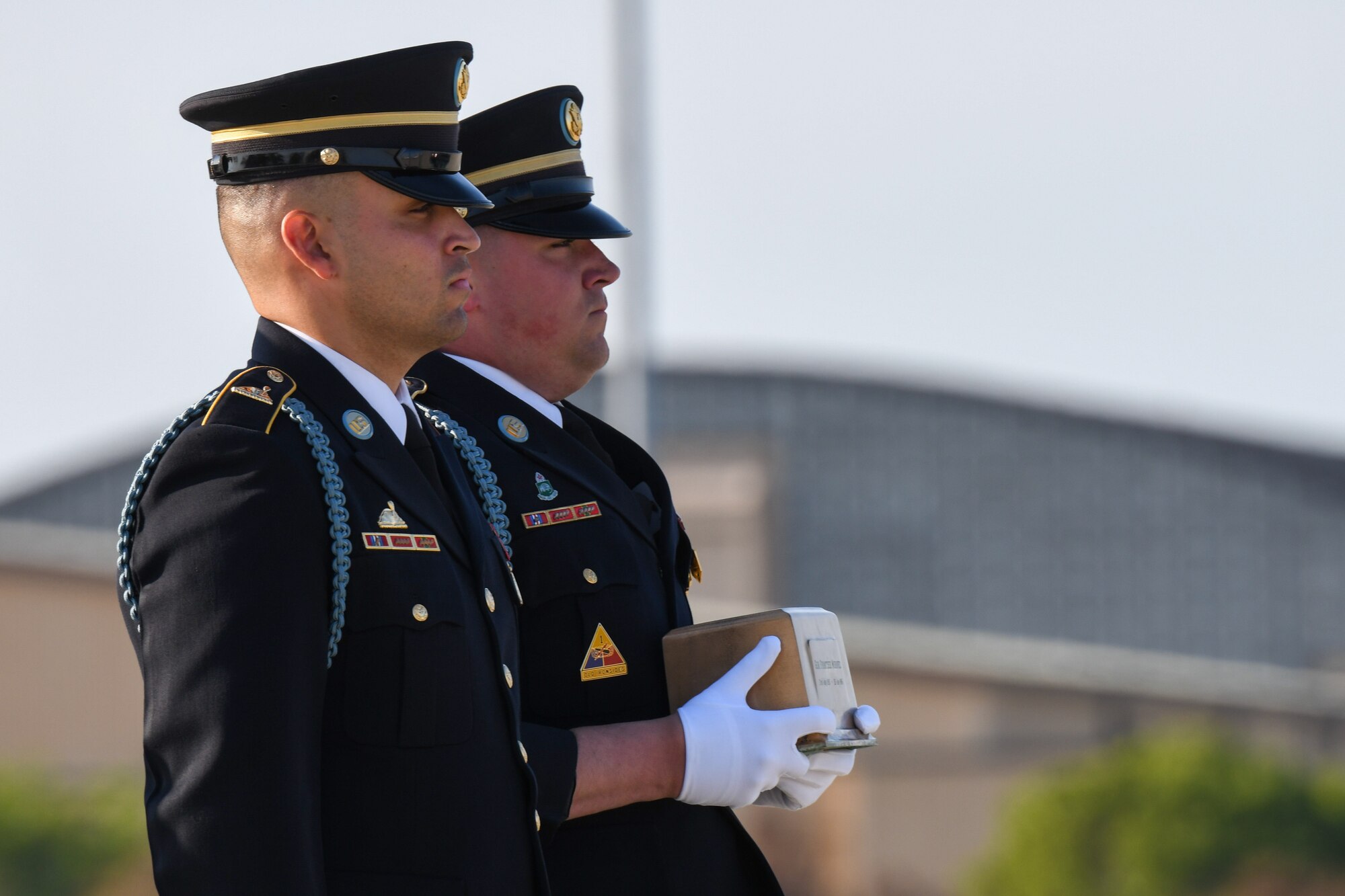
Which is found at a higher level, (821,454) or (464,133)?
(464,133)

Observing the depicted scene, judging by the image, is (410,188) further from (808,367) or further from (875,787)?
(808,367)

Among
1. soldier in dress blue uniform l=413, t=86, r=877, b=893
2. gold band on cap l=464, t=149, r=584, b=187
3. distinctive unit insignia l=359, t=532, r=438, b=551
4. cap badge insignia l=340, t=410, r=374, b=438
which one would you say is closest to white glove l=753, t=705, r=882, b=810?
→ soldier in dress blue uniform l=413, t=86, r=877, b=893

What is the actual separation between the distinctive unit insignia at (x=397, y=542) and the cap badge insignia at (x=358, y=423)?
0.17 m

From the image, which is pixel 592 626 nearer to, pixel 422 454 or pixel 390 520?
pixel 422 454

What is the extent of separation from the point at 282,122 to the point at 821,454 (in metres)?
20.1

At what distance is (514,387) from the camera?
3.54m

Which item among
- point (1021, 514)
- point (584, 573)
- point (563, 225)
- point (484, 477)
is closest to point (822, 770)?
point (584, 573)

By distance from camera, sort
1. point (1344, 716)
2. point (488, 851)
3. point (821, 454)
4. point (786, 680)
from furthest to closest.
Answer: point (821, 454) → point (1344, 716) → point (786, 680) → point (488, 851)

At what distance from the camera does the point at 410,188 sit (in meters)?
2.70

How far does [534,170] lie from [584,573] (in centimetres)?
83

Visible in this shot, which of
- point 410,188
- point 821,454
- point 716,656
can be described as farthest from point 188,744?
point 821,454

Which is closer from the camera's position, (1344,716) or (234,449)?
(234,449)

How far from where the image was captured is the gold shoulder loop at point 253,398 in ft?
A: 8.20

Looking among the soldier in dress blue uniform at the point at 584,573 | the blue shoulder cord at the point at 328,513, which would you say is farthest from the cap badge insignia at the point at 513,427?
the blue shoulder cord at the point at 328,513
